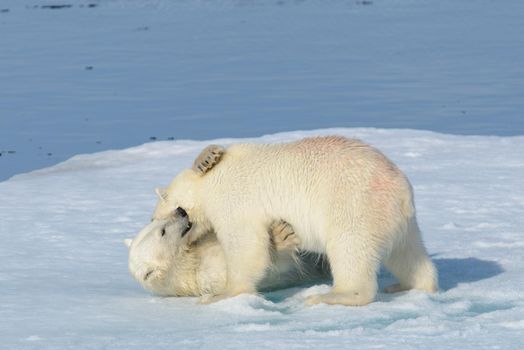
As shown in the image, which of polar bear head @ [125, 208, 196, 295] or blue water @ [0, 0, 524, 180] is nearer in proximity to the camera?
polar bear head @ [125, 208, 196, 295]

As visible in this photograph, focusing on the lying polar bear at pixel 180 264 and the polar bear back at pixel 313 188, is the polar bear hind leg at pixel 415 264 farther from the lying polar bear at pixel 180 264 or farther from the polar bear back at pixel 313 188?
the lying polar bear at pixel 180 264

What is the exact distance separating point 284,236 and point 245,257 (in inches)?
7.5

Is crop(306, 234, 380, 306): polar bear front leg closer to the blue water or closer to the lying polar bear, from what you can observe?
the lying polar bear

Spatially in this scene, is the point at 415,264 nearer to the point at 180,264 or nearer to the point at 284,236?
the point at 284,236

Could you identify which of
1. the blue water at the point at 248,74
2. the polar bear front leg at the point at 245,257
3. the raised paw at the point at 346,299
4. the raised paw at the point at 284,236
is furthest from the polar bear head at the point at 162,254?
the blue water at the point at 248,74

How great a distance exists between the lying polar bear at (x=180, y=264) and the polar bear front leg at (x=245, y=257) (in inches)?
7.7

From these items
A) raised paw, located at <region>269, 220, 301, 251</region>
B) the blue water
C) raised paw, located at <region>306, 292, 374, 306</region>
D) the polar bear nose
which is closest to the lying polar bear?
the polar bear nose

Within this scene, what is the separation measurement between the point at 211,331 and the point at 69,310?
2.36ft

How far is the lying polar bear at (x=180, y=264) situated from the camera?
507cm

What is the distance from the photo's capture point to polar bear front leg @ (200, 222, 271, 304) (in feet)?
15.7

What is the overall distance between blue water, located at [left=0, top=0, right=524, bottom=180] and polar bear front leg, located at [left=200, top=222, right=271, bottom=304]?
20.4 feet

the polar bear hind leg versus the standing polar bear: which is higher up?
the standing polar bear

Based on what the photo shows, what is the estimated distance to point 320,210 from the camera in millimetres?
4684

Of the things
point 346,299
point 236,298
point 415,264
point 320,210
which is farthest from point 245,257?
point 415,264
